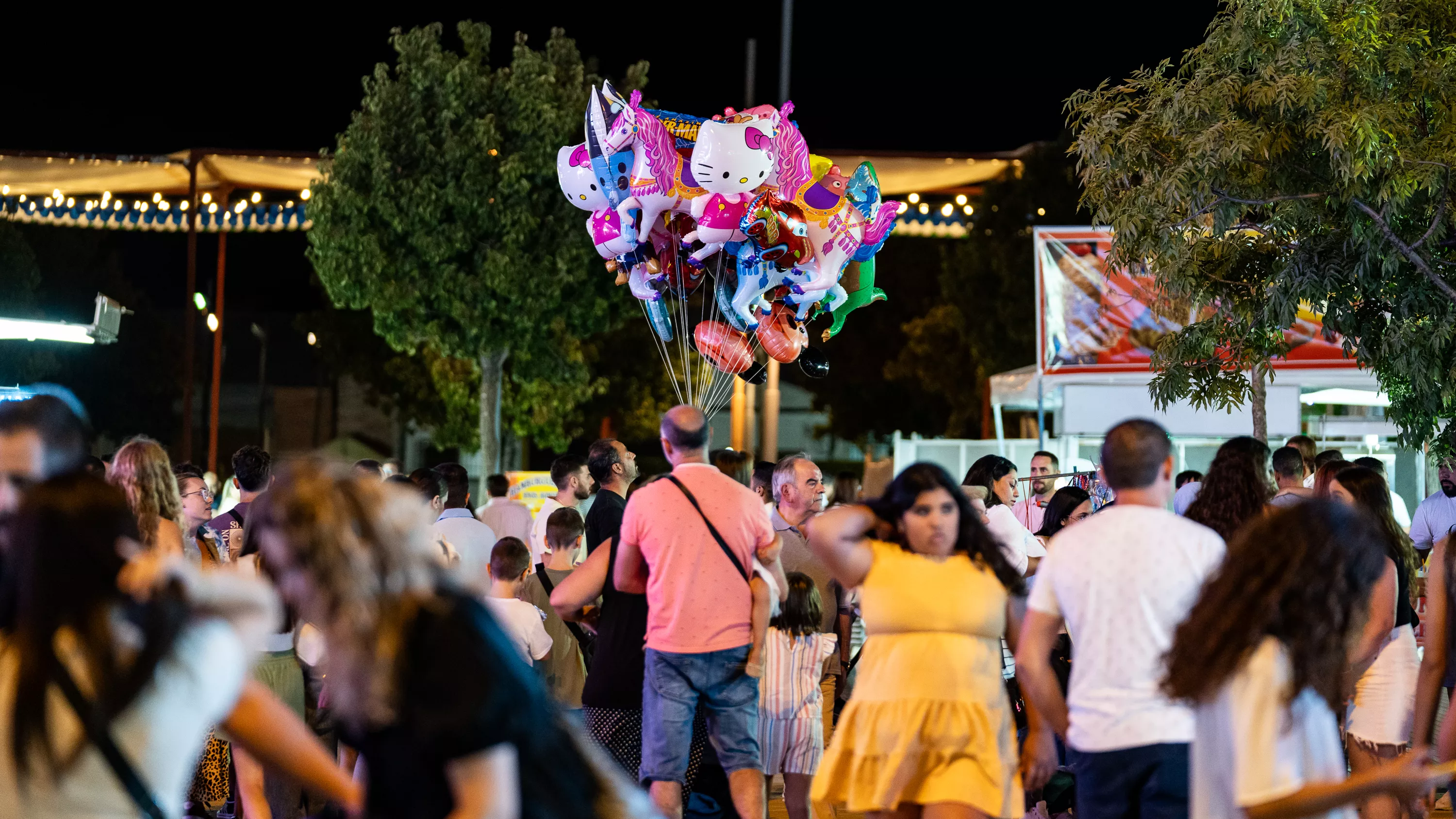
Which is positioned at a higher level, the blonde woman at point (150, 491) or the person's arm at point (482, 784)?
the blonde woman at point (150, 491)

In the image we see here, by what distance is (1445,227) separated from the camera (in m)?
9.66

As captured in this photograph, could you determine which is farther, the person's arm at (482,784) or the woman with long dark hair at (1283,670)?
the woman with long dark hair at (1283,670)

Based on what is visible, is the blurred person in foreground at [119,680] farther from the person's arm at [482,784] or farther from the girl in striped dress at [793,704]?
the girl in striped dress at [793,704]

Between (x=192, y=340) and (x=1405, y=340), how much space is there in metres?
20.9

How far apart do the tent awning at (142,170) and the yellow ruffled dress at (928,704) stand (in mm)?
19767

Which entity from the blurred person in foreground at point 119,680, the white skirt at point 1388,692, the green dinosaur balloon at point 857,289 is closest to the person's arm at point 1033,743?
the white skirt at point 1388,692

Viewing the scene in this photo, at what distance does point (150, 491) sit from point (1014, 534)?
435cm

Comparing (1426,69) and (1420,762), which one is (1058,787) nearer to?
(1420,762)

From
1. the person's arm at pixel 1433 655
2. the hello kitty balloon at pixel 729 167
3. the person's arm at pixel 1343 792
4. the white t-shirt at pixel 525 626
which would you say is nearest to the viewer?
the person's arm at pixel 1343 792

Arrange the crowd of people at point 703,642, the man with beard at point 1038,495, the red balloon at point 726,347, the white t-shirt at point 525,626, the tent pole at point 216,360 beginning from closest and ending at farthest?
the crowd of people at point 703,642 → the white t-shirt at point 525,626 → the man with beard at point 1038,495 → the red balloon at point 726,347 → the tent pole at point 216,360

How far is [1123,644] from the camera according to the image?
4102 millimetres

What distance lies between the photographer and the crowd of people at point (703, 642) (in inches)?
100

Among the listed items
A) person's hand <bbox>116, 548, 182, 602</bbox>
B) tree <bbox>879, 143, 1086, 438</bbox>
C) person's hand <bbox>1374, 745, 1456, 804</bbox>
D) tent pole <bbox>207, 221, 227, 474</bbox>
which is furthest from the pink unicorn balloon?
tree <bbox>879, 143, 1086, 438</bbox>

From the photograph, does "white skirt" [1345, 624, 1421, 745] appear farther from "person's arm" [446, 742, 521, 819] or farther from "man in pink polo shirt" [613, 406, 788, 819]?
"person's arm" [446, 742, 521, 819]
